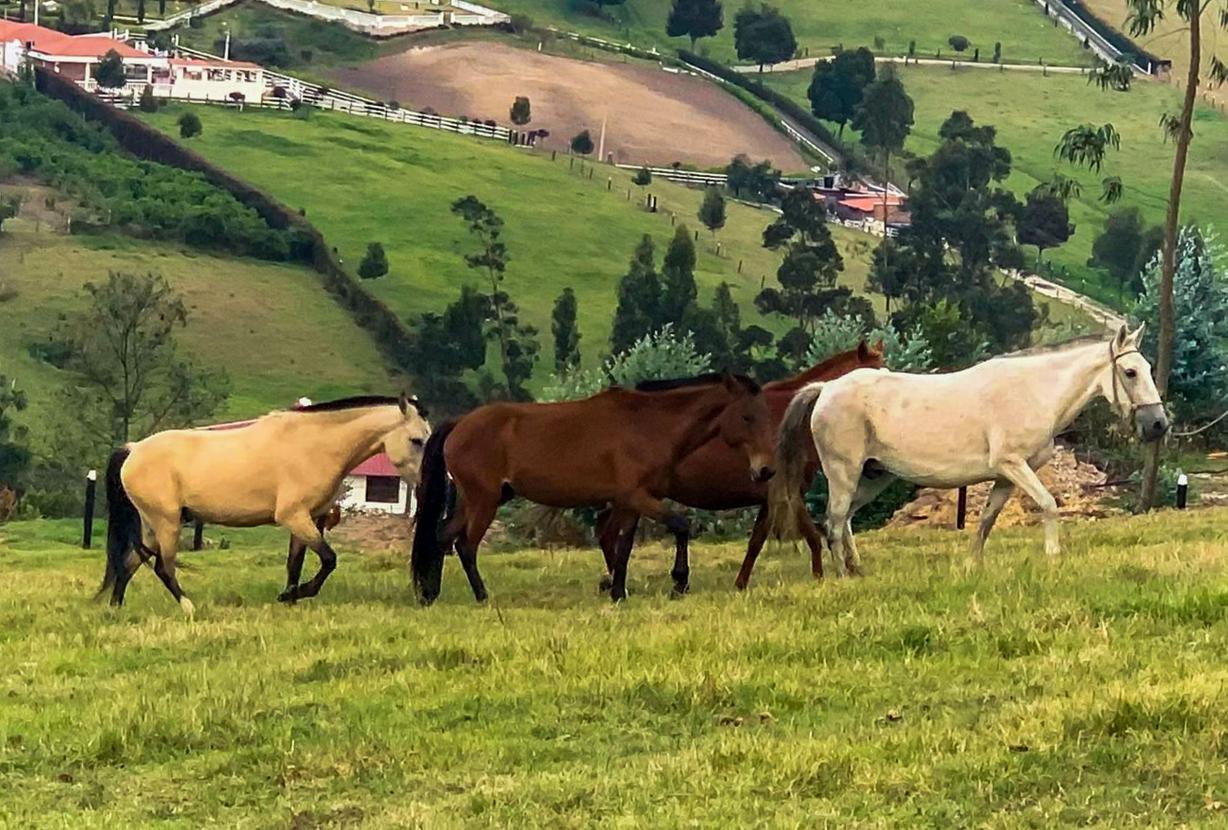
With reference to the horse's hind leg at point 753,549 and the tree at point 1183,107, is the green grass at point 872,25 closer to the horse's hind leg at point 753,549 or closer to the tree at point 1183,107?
the tree at point 1183,107

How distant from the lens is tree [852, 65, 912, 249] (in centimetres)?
13450

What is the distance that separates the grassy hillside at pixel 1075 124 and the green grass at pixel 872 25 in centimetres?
913

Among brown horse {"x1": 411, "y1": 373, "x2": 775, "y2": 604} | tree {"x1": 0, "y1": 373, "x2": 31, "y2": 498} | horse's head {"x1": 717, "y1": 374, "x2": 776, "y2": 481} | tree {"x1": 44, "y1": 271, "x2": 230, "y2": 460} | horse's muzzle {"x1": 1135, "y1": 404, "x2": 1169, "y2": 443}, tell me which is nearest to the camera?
horse's muzzle {"x1": 1135, "y1": 404, "x2": 1169, "y2": 443}

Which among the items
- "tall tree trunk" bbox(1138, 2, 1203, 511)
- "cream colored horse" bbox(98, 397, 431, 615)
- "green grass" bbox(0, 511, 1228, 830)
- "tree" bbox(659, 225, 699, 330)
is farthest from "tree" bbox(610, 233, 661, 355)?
"green grass" bbox(0, 511, 1228, 830)

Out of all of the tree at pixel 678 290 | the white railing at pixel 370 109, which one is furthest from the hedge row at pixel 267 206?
the white railing at pixel 370 109

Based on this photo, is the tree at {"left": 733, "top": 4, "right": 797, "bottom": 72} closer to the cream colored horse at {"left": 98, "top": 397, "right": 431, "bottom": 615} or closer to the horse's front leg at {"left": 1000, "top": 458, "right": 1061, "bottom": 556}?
Result: the cream colored horse at {"left": 98, "top": 397, "right": 431, "bottom": 615}

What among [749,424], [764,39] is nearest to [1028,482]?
[749,424]

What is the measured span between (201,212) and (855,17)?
335 ft

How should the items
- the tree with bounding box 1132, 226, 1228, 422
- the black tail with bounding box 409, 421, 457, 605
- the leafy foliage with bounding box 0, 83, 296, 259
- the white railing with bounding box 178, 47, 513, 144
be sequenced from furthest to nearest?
the white railing with bounding box 178, 47, 513, 144, the leafy foliage with bounding box 0, 83, 296, 259, the tree with bounding box 1132, 226, 1228, 422, the black tail with bounding box 409, 421, 457, 605

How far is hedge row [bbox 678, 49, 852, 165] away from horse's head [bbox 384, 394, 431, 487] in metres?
131

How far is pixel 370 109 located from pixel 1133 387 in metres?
123

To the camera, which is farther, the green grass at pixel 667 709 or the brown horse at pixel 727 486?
the brown horse at pixel 727 486

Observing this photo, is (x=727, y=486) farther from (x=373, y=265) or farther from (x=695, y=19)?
(x=695, y=19)

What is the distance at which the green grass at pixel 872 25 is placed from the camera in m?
171
